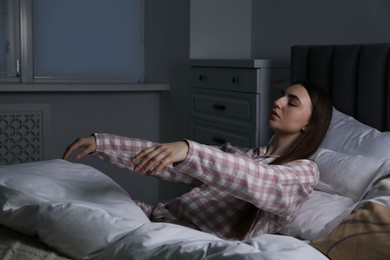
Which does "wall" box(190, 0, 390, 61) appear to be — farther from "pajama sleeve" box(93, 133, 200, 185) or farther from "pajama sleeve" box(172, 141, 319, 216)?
"pajama sleeve" box(93, 133, 200, 185)

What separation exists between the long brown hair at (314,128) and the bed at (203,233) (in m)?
0.09

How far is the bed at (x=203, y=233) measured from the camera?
1.21 m

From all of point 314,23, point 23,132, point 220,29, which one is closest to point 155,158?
point 314,23

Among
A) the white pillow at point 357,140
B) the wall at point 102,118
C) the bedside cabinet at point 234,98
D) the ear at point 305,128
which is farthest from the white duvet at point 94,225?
the wall at point 102,118

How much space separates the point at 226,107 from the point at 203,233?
7.50ft

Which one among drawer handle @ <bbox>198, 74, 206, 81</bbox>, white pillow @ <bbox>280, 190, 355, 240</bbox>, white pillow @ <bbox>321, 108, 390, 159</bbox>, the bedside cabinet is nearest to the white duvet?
white pillow @ <bbox>280, 190, 355, 240</bbox>

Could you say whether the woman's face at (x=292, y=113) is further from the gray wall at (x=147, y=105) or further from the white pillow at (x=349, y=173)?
the gray wall at (x=147, y=105)

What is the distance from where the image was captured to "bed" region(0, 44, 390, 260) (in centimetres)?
121

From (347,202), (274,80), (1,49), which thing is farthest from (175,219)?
(1,49)

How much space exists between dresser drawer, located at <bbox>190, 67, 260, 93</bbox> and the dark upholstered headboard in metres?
0.28

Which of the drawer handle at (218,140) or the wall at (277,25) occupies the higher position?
the wall at (277,25)

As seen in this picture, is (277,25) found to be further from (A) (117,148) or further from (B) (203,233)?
(B) (203,233)

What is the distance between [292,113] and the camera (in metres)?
2.19

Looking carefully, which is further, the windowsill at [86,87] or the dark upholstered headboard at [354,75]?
the windowsill at [86,87]
